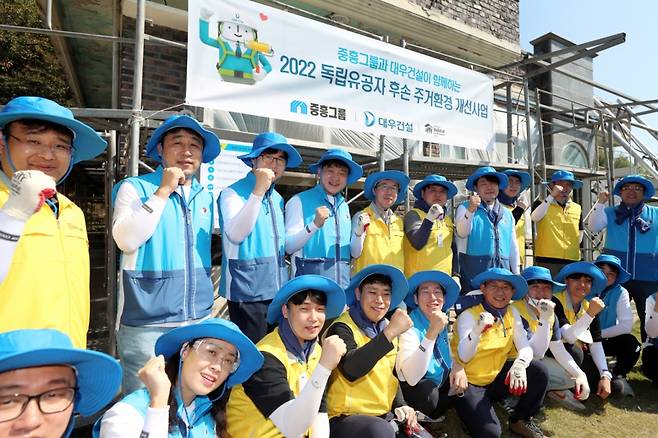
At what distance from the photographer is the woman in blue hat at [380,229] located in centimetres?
339

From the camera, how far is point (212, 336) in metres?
1.72

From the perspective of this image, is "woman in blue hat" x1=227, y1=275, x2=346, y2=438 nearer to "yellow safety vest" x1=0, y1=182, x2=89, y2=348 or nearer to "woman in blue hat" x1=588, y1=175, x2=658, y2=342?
"yellow safety vest" x1=0, y1=182, x2=89, y2=348

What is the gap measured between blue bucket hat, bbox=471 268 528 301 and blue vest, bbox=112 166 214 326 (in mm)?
2003

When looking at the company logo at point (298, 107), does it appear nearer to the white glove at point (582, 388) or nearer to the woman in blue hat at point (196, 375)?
the woman in blue hat at point (196, 375)

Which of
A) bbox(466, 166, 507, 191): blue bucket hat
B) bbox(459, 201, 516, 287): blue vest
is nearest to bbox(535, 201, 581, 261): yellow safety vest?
bbox(466, 166, 507, 191): blue bucket hat

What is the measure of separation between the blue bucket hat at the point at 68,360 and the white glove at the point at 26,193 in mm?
531

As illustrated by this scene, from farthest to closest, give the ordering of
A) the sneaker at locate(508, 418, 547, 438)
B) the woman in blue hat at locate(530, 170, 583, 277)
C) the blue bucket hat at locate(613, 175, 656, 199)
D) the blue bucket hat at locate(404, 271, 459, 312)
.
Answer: the woman in blue hat at locate(530, 170, 583, 277) → the blue bucket hat at locate(613, 175, 656, 199) → the sneaker at locate(508, 418, 547, 438) → the blue bucket hat at locate(404, 271, 459, 312)

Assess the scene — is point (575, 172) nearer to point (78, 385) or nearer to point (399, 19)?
point (399, 19)

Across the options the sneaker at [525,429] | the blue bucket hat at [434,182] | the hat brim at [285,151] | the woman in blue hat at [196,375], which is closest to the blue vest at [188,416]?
the woman in blue hat at [196,375]

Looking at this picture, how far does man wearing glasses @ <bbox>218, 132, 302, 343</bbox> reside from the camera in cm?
254

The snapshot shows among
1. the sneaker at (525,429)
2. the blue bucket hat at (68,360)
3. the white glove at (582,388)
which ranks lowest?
the sneaker at (525,429)

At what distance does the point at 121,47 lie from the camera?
16.8 feet

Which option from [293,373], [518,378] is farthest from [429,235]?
[293,373]

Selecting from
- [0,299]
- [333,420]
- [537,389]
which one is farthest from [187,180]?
[537,389]
